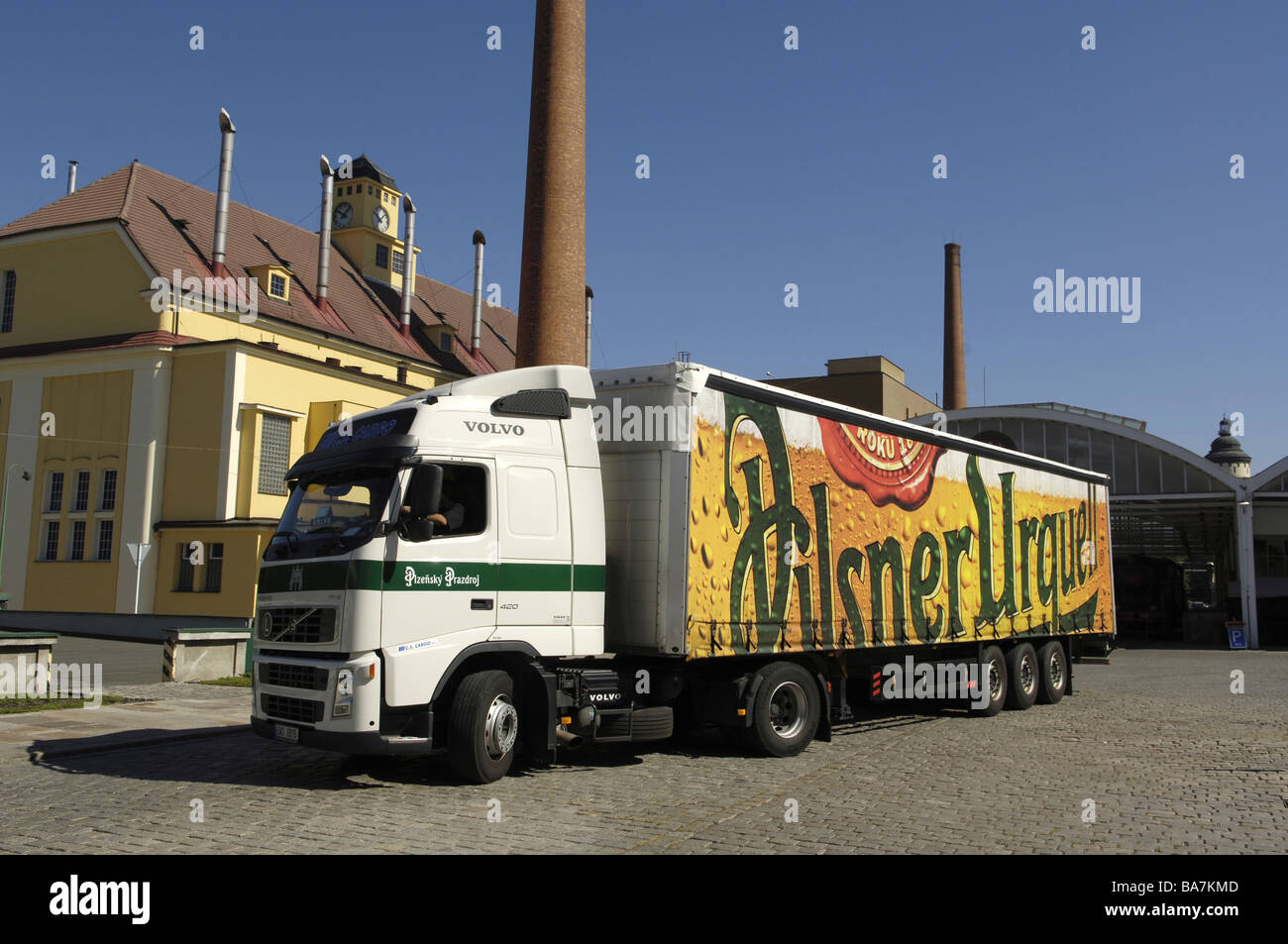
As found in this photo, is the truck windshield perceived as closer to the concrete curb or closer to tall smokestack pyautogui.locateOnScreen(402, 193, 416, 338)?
the concrete curb

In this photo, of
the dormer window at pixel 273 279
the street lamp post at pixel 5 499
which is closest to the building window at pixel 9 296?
the street lamp post at pixel 5 499

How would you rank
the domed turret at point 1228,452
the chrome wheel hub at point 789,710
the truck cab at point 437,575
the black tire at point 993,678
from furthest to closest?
the domed turret at point 1228,452, the black tire at point 993,678, the chrome wheel hub at point 789,710, the truck cab at point 437,575

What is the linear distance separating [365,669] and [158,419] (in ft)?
93.2

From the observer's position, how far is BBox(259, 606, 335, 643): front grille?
8.64 meters

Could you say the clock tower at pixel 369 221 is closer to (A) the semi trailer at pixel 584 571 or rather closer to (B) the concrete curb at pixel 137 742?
(B) the concrete curb at pixel 137 742

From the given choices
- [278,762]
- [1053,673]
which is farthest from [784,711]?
[1053,673]

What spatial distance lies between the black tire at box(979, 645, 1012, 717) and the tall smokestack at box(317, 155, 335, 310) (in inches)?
1389

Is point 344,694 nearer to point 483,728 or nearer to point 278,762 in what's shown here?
point 483,728

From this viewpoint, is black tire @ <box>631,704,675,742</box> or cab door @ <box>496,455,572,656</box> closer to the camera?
cab door @ <box>496,455,572,656</box>

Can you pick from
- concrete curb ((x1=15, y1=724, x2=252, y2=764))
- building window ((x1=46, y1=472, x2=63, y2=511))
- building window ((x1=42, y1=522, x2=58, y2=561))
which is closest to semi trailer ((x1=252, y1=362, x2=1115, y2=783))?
concrete curb ((x1=15, y1=724, x2=252, y2=764))

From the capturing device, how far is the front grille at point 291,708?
8641mm

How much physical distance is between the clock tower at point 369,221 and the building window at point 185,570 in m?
22.6

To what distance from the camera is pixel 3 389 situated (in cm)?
3634
